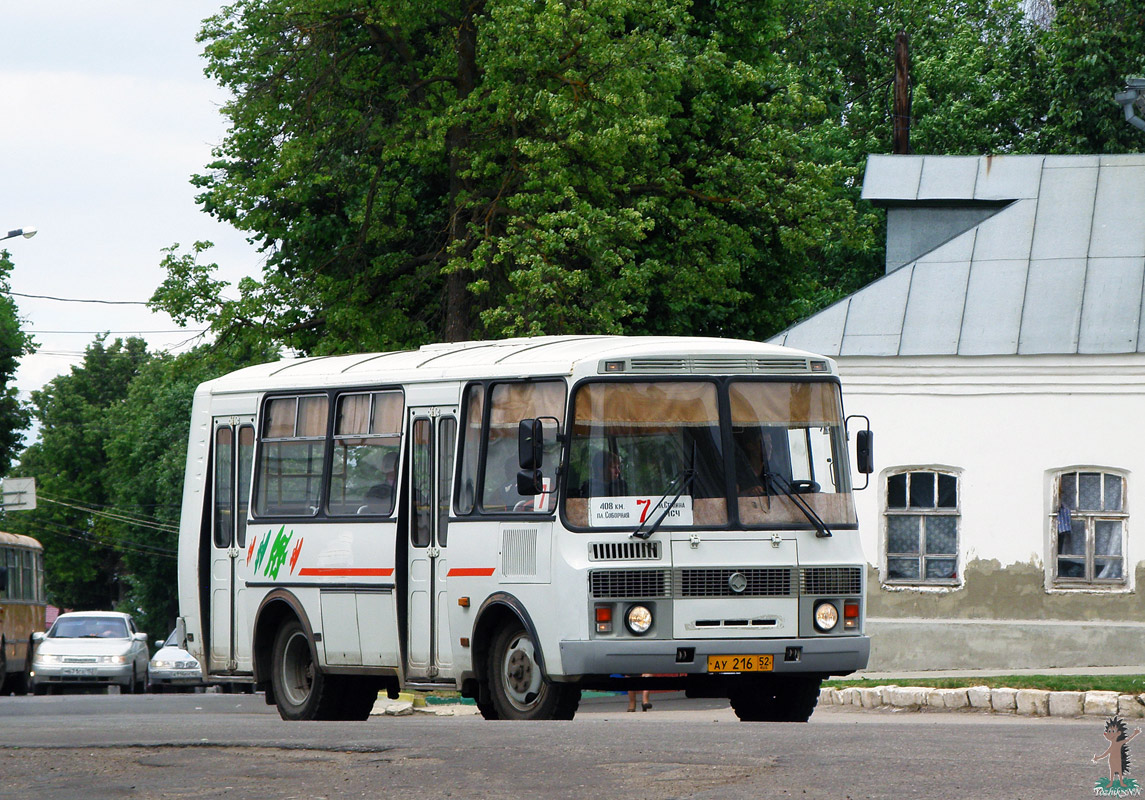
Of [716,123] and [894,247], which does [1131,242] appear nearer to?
[894,247]

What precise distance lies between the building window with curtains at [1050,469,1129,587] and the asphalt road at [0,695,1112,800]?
11.8 m

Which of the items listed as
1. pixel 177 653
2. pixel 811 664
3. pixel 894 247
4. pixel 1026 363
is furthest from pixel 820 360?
pixel 177 653

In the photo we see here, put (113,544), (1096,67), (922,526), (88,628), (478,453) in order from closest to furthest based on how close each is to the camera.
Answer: (478,453)
(922,526)
(88,628)
(1096,67)
(113,544)

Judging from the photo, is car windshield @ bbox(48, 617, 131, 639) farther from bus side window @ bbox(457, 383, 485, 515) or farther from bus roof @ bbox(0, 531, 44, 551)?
bus side window @ bbox(457, 383, 485, 515)

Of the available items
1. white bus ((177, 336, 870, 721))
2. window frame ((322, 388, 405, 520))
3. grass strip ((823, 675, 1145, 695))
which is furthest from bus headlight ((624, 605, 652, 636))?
grass strip ((823, 675, 1145, 695))

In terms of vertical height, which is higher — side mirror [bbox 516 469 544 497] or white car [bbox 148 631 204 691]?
side mirror [bbox 516 469 544 497]

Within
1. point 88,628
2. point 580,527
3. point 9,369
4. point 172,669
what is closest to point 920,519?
point 580,527

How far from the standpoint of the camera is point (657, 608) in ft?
41.4

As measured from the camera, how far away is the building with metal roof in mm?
23062

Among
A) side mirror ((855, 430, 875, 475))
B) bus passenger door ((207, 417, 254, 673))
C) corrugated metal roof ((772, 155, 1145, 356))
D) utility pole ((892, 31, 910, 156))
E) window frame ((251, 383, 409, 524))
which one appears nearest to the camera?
side mirror ((855, 430, 875, 475))

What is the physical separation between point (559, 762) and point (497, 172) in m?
19.5

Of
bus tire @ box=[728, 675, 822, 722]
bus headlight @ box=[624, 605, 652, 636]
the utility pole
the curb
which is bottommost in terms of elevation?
the curb

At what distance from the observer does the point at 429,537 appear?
1402 centimetres

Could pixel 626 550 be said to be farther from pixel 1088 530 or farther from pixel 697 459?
pixel 1088 530
